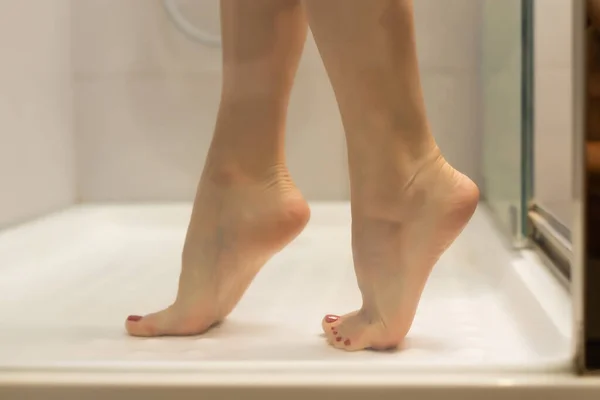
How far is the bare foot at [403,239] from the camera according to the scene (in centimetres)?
61

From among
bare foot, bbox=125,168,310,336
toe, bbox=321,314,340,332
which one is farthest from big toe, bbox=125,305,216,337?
toe, bbox=321,314,340,332

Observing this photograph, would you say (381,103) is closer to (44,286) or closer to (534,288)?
(534,288)

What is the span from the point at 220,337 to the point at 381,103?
0.87 ft

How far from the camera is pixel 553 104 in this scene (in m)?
0.77

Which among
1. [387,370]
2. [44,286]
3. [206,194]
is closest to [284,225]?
[206,194]

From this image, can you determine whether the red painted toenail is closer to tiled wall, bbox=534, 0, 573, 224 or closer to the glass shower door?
tiled wall, bbox=534, 0, 573, 224

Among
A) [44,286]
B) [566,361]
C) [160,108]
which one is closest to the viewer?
[566,361]

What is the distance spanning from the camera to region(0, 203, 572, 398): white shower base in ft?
1.77

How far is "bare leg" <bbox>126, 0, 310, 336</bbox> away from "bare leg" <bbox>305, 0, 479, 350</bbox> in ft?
0.29

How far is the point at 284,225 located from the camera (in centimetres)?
70

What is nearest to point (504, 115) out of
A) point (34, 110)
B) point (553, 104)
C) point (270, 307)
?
point (553, 104)

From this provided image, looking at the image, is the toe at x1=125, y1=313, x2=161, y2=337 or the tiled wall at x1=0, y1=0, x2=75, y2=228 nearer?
the toe at x1=125, y1=313, x2=161, y2=337

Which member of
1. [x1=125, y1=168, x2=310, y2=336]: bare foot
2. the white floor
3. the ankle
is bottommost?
the white floor

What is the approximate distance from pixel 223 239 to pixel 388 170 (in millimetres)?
184
